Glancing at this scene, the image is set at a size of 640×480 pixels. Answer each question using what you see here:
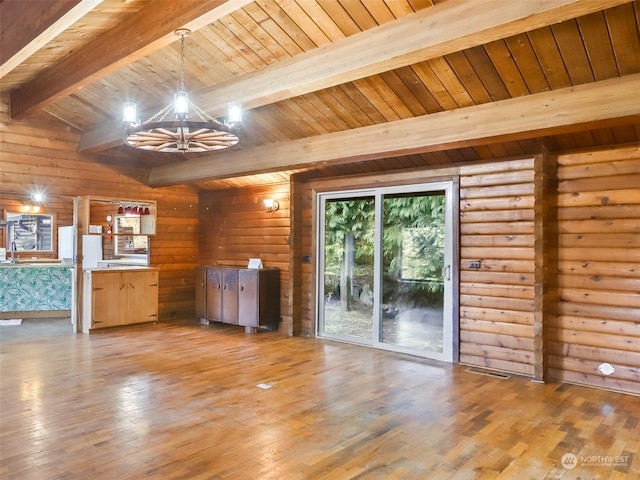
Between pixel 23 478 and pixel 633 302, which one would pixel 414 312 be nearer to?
pixel 633 302

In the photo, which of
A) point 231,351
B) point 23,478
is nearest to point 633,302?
point 231,351

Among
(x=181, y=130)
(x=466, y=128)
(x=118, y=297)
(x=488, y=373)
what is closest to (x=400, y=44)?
(x=466, y=128)

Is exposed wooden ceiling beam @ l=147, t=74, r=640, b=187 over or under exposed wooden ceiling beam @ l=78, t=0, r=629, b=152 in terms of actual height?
under

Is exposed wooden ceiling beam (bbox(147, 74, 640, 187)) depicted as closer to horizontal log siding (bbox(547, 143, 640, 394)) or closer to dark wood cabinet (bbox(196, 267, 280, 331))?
horizontal log siding (bbox(547, 143, 640, 394))

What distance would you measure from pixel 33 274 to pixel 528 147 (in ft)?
24.9

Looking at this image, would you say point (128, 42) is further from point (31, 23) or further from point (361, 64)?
point (361, 64)

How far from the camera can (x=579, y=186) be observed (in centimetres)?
422

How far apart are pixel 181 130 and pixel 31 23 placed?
1.40m

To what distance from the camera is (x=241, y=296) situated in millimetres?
6582

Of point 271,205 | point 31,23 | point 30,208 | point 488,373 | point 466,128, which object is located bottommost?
point 488,373

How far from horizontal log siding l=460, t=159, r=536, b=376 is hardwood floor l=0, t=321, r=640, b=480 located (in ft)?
1.06

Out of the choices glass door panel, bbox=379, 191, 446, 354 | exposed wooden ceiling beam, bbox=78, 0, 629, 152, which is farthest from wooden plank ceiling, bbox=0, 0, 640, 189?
glass door panel, bbox=379, 191, 446, 354

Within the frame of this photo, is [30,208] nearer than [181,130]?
No

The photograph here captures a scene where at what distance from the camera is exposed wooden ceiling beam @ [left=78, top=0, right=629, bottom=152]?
8.17ft
